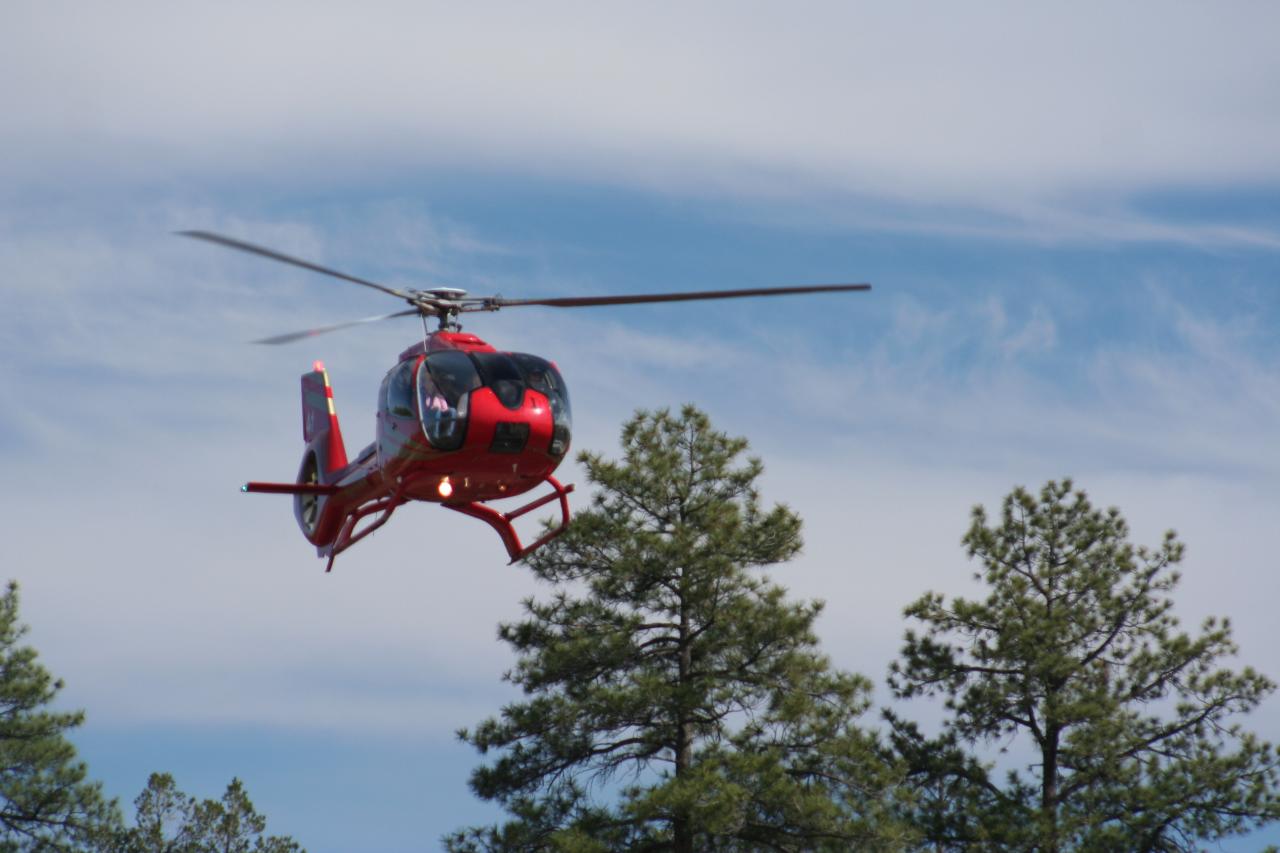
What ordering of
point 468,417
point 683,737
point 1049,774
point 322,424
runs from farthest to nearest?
point 1049,774, point 683,737, point 322,424, point 468,417

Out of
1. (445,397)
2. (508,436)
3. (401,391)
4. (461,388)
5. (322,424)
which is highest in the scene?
(322,424)

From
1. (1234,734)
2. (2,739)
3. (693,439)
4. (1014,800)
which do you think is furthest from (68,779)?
(1234,734)

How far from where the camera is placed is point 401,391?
2134cm

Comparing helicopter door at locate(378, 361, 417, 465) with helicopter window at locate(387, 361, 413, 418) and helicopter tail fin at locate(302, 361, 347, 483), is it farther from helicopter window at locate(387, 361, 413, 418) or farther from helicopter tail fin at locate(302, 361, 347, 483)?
helicopter tail fin at locate(302, 361, 347, 483)

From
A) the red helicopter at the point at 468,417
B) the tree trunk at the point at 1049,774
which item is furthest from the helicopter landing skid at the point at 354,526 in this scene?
the tree trunk at the point at 1049,774

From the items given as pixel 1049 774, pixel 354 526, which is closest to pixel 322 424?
pixel 354 526

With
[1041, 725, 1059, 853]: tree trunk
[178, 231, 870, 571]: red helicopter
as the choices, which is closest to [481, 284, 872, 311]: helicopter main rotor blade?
[178, 231, 870, 571]: red helicopter

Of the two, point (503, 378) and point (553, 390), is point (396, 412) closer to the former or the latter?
point (503, 378)

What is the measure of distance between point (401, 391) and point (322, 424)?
534cm

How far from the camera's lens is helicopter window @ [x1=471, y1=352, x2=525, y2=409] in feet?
68.7

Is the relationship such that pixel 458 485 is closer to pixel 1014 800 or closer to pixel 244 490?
pixel 244 490

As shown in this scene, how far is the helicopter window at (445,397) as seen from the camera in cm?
2077

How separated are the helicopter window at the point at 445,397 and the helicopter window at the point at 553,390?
0.63 m

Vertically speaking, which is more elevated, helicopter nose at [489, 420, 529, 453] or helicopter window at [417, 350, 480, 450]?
helicopter window at [417, 350, 480, 450]
